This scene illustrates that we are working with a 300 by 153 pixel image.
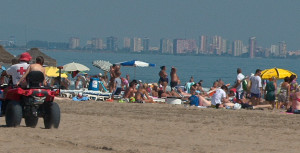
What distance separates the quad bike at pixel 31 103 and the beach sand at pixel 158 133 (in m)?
0.21

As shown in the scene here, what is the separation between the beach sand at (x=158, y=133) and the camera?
31.1ft

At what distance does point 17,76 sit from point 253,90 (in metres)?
10.7

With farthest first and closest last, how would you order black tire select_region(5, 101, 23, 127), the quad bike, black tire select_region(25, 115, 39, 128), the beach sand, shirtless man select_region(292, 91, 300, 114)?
1. shirtless man select_region(292, 91, 300, 114)
2. black tire select_region(25, 115, 39, 128)
3. black tire select_region(5, 101, 23, 127)
4. the quad bike
5. the beach sand

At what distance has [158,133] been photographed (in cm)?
1155

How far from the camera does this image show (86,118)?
1452 centimetres

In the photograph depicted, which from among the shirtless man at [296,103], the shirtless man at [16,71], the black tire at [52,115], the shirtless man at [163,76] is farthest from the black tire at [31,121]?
the shirtless man at [163,76]

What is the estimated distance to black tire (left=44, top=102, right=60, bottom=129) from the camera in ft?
37.4

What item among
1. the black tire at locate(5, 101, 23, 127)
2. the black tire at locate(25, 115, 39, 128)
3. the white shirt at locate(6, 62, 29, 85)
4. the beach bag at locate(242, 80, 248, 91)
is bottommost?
the black tire at locate(25, 115, 39, 128)

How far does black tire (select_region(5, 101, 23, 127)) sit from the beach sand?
0.17 meters

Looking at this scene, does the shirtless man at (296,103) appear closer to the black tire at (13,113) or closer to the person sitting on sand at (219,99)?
the person sitting on sand at (219,99)

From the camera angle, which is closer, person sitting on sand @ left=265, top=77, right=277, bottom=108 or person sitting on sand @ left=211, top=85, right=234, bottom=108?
person sitting on sand @ left=211, top=85, right=234, bottom=108

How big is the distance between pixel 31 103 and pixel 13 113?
402 mm

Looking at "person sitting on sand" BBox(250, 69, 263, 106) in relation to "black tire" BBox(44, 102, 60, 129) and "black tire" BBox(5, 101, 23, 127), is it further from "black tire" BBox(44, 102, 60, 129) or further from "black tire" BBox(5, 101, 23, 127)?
"black tire" BBox(5, 101, 23, 127)

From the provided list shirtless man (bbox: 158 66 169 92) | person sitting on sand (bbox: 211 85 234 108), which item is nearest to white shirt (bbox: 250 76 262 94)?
person sitting on sand (bbox: 211 85 234 108)
